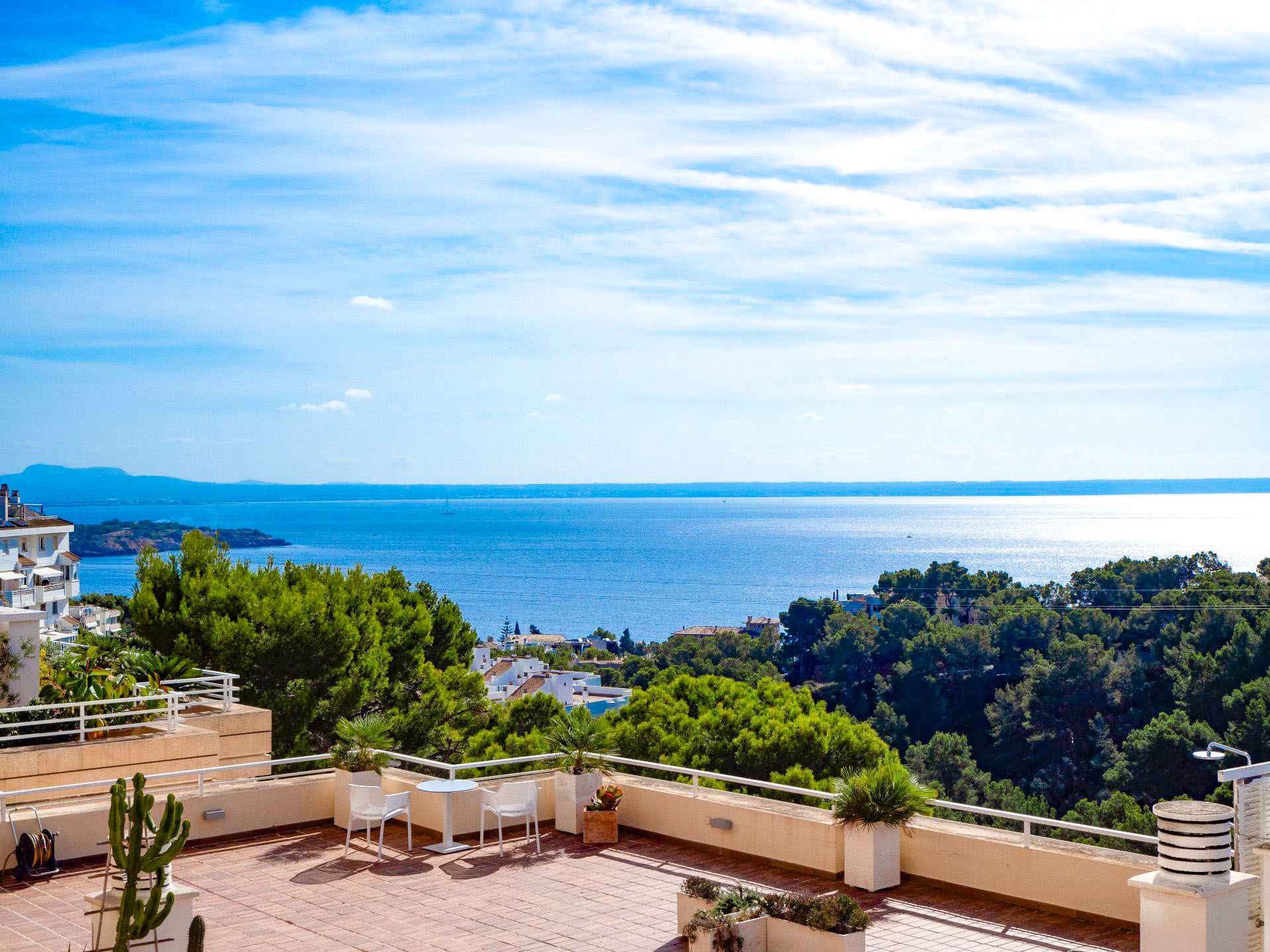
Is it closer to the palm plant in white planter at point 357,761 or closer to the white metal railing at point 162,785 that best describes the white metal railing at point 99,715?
the white metal railing at point 162,785

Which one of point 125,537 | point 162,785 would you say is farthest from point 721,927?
point 125,537

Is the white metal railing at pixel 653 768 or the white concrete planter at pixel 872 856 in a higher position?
the white metal railing at pixel 653 768

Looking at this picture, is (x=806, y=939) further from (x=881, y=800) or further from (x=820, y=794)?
(x=820, y=794)

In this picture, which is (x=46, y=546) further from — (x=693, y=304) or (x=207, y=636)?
(x=207, y=636)

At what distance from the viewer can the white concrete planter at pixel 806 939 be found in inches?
298

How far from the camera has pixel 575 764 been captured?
1177 cm

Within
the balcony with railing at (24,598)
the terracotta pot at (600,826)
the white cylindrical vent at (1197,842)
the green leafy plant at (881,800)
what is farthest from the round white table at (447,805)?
the balcony with railing at (24,598)

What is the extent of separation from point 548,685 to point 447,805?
66735 mm

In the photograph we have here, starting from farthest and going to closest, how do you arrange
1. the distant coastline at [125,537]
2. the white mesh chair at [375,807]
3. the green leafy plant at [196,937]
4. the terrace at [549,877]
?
the distant coastline at [125,537]
the white mesh chair at [375,807]
the terrace at [549,877]
the green leafy plant at [196,937]

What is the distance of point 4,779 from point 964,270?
72.0m

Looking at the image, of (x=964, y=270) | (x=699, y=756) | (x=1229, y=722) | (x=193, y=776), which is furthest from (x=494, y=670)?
(x=193, y=776)

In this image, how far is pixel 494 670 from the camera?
→ 87812 millimetres

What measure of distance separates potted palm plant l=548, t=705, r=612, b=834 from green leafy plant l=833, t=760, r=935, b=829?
109 inches

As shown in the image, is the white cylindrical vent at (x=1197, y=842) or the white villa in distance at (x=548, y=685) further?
the white villa in distance at (x=548, y=685)
